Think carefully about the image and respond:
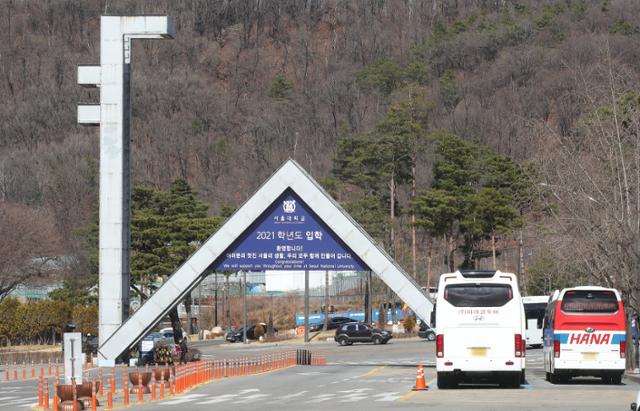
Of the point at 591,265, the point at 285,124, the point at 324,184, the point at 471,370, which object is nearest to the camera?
the point at 471,370

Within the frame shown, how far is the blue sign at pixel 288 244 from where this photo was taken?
48438 millimetres

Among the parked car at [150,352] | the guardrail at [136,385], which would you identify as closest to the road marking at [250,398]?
the guardrail at [136,385]

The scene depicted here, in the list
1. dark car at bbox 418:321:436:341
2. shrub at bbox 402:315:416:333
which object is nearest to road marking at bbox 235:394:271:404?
dark car at bbox 418:321:436:341

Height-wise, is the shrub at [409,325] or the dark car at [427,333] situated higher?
the shrub at [409,325]

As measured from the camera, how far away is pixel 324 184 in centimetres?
9862

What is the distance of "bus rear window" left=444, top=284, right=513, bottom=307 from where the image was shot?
98.4 feet

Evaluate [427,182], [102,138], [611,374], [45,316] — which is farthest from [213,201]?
[611,374]

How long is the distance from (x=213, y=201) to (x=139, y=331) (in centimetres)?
10965

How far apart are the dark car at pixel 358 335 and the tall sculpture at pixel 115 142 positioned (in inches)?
1240

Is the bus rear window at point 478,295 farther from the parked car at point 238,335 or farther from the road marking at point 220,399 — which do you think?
the parked car at point 238,335

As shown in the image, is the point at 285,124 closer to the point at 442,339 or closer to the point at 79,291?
the point at 79,291

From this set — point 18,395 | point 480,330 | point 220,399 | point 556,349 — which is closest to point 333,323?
point 18,395

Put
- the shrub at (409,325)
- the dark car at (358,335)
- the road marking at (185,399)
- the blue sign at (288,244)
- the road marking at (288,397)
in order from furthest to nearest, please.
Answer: the shrub at (409,325) < the dark car at (358,335) < the blue sign at (288,244) < the road marking at (185,399) < the road marking at (288,397)

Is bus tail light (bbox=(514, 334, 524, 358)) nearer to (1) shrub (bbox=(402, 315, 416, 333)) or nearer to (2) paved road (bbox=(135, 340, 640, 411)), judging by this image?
(2) paved road (bbox=(135, 340, 640, 411))
